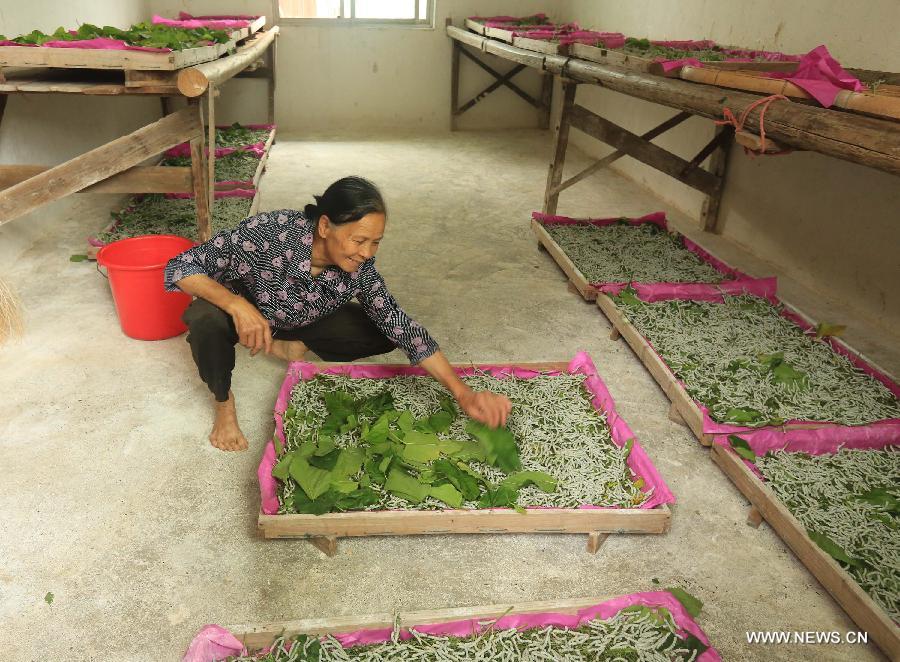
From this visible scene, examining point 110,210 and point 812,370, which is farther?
point 110,210

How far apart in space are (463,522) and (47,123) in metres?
4.31

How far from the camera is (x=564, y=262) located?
4.03 metres

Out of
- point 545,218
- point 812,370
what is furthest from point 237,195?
point 812,370

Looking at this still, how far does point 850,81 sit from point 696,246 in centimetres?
216

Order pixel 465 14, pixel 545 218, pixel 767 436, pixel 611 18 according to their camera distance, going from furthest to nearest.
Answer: pixel 465 14
pixel 611 18
pixel 545 218
pixel 767 436

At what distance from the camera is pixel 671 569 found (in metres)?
2.04

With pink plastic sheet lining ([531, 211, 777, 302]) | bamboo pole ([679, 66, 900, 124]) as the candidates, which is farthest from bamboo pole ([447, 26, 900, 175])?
pink plastic sheet lining ([531, 211, 777, 302])

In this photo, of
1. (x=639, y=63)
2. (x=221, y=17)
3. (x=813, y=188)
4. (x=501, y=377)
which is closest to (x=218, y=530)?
(x=501, y=377)

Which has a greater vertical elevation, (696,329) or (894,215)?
(894,215)

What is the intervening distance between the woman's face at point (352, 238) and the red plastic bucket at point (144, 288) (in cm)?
117

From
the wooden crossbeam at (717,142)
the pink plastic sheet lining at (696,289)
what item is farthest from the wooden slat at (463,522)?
the wooden crossbeam at (717,142)

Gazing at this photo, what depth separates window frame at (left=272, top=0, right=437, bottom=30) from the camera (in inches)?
307

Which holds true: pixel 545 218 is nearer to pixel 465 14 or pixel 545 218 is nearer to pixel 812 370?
pixel 812 370

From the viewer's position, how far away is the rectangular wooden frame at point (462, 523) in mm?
1949
